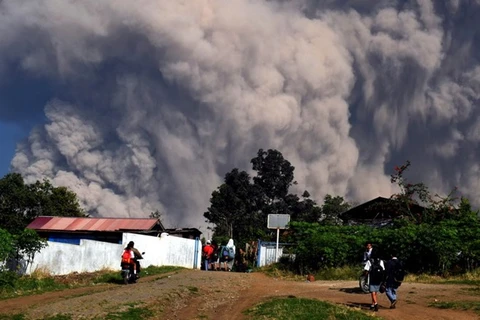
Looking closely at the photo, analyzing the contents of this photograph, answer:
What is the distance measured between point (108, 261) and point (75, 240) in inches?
647

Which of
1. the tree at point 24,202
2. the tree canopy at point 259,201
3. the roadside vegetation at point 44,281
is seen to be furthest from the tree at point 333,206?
the roadside vegetation at point 44,281

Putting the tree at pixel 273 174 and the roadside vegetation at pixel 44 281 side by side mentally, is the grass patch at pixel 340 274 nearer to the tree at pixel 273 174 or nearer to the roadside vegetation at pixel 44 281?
the roadside vegetation at pixel 44 281

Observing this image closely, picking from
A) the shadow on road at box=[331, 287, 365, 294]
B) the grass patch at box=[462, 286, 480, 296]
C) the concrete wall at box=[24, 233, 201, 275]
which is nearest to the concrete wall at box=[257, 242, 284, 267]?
the concrete wall at box=[24, 233, 201, 275]

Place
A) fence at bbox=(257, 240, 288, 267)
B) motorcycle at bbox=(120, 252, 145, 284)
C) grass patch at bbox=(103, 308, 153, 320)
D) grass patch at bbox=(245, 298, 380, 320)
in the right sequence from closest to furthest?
grass patch at bbox=(103, 308, 153, 320) → grass patch at bbox=(245, 298, 380, 320) → motorcycle at bbox=(120, 252, 145, 284) → fence at bbox=(257, 240, 288, 267)

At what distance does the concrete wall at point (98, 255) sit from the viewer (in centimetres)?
2669

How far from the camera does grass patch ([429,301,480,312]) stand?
Answer: 676 inches

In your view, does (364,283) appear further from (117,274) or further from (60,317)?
→ (117,274)

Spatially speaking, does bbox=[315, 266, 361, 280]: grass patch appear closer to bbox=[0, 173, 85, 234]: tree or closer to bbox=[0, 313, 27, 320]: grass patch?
bbox=[0, 313, 27, 320]: grass patch

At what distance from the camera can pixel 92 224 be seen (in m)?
45.5

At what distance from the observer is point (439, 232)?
27.2 m

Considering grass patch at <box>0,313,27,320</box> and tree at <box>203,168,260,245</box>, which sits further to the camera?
tree at <box>203,168,260,245</box>

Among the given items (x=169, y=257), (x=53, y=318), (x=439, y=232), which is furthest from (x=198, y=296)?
(x=169, y=257)

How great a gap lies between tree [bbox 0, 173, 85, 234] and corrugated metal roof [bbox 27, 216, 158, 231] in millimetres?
18029

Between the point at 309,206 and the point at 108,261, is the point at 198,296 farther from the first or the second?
the point at 309,206
